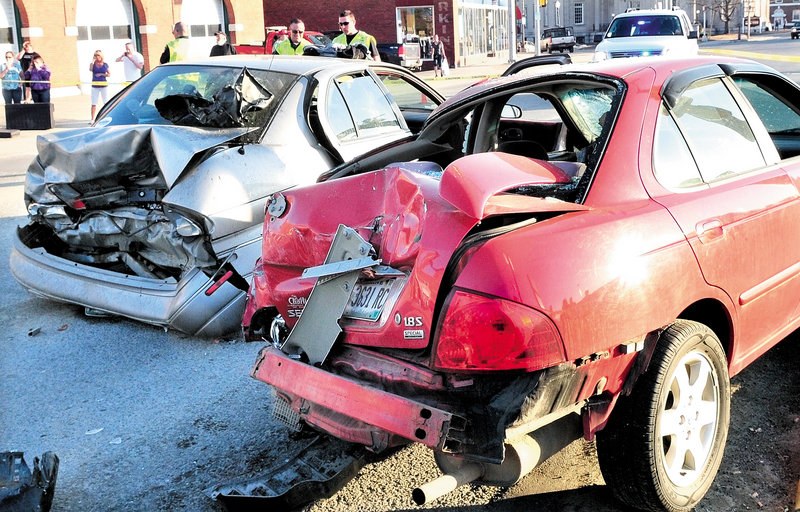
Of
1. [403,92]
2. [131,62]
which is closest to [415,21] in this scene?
[131,62]

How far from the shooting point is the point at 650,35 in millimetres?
21797

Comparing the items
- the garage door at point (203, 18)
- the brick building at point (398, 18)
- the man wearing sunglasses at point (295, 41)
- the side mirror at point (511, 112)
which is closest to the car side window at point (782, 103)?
the side mirror at point (511, 112)

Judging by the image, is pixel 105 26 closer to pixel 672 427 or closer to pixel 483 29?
pixel 483 29

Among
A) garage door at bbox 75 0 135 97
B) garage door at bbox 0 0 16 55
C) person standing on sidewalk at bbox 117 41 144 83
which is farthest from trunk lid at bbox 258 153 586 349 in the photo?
garage door at bbox 75 0 135 97

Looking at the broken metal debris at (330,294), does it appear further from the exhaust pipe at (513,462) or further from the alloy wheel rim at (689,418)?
the alloy wheel rim at (689,418)

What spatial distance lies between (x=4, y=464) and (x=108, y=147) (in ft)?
8.96

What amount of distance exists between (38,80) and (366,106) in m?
15.7

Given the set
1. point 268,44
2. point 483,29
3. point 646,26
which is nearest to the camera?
point 268,44

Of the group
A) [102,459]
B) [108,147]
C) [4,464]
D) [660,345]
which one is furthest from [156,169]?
[660,345]

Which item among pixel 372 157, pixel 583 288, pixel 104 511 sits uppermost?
pixel 372 157

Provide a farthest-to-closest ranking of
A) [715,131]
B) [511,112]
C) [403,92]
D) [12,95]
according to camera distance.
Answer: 1. [12,95]
2. [403,92]
3. [511,112]
4. [715,131]

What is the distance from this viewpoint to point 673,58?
393cm

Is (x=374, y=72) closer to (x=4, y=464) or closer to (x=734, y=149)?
(x=734, y=149)

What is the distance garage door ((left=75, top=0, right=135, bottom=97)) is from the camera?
31125 mm
